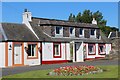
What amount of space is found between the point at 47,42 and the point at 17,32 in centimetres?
425

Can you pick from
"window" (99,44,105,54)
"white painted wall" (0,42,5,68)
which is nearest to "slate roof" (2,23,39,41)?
"white painted wall" (0,42,5,68)

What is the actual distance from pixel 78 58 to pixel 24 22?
9.58 meters

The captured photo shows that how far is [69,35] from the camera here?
1852 inches

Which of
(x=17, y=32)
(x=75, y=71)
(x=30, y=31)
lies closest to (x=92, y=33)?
(x=30, y=31)

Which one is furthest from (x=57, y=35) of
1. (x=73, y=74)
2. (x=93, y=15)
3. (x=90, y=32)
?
(x=93, y=15)

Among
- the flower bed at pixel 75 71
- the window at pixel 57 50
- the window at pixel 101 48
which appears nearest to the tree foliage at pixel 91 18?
the window at pixel 101 48

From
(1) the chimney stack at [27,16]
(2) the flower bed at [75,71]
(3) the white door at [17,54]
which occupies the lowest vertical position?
(2) the flower bed at [75,71]

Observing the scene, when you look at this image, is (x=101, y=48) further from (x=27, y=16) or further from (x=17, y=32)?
(x=17, y=32)

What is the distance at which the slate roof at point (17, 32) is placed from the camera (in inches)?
1515

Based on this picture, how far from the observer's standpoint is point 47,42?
42562 millimetres

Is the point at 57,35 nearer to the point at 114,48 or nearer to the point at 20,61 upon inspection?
the point at 20,61

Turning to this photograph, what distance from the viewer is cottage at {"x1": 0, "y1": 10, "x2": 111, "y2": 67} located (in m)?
38.0

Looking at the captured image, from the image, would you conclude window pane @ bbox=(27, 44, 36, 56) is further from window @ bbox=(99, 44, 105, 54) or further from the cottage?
window @ bbox=(99, 44, 105, 54)

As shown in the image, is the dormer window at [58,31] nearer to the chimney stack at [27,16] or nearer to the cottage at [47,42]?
the cottage at [47,42]
